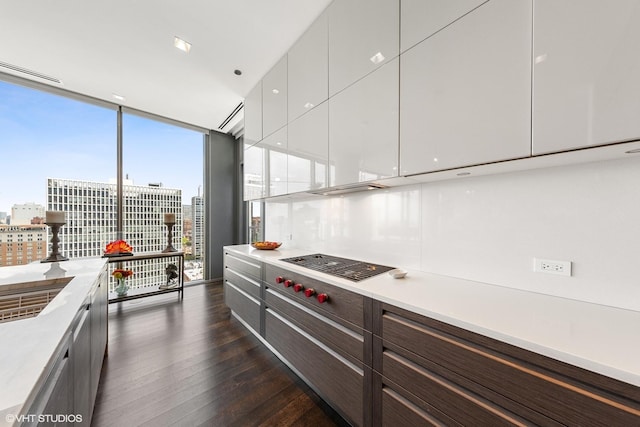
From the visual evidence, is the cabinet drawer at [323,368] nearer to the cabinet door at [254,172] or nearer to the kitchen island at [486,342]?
the kitchen island at [486,342]

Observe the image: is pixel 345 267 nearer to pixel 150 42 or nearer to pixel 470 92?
pixel 470 92

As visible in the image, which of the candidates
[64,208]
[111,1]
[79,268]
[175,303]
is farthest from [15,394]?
[64,208]

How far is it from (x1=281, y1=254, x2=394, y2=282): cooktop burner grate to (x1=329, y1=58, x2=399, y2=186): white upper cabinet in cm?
63

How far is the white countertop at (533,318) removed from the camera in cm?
62

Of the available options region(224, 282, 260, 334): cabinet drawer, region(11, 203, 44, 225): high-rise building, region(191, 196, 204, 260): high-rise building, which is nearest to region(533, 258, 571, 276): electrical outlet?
region(224, 282, 260, 334): cabinet drawer

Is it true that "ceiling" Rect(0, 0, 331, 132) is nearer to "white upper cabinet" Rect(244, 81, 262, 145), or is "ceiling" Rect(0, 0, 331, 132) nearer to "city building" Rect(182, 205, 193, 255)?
"white upper cabinet" Rect(244, 81, 262, 145)

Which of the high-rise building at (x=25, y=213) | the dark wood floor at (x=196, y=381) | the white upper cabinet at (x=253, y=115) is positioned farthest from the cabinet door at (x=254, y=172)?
the high-rise building at (x=25, y=213)

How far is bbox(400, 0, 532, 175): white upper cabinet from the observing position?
923mm

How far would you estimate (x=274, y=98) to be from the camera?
240 centimetres

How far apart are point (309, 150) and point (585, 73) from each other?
5.12 ft

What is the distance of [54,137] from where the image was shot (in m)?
2.92

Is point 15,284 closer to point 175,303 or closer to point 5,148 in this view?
point 175,303

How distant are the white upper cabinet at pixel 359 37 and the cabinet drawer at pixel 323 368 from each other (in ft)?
6.01

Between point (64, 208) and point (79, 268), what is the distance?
2251 millimetres
